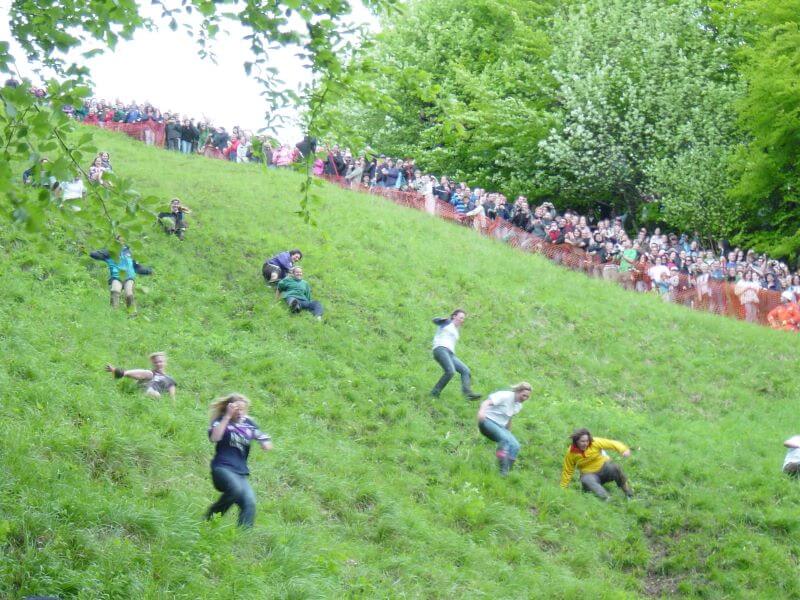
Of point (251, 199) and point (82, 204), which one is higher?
point (82, 204)

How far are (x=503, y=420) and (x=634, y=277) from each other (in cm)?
1361

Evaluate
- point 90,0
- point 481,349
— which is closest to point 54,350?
point 90,0

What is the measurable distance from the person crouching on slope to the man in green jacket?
10.5 feet

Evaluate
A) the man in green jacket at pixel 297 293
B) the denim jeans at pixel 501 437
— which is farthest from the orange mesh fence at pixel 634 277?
the denim jeans at pixel 501 437

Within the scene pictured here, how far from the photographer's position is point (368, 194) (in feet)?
101

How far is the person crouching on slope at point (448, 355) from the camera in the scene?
1644 cm

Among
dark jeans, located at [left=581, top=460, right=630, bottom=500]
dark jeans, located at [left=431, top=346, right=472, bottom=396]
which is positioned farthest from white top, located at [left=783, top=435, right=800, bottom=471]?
dark jeans, located at [left=431, top=346, right=472, bottom=396]

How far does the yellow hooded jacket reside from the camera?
47.1 feet

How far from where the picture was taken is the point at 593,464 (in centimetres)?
1449

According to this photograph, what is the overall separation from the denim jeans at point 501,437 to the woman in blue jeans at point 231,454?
5.33 metres

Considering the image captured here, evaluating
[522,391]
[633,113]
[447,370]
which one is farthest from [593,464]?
[633,113]

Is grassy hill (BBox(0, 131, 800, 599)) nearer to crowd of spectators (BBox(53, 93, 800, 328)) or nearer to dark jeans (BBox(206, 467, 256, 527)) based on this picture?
dark jeans (BBox(206, 467, 256, 527))

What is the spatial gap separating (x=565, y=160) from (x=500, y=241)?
9.22 meters

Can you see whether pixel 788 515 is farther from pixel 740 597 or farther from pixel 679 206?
pixel 679 206
